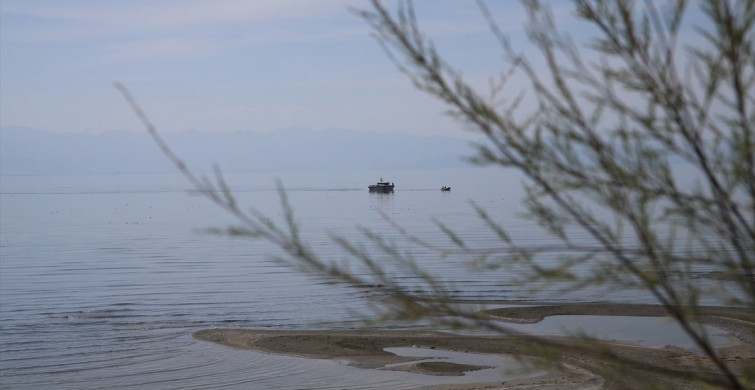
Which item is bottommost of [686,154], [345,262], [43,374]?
[43,374]

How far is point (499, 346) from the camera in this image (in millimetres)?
18109

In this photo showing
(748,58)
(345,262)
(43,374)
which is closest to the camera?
(748,58)

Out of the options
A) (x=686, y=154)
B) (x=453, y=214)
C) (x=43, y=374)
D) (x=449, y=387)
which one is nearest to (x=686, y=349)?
(x=449, y=387)

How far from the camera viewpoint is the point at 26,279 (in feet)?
103

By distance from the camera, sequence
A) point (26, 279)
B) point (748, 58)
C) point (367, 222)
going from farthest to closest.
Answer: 1. point (367, 222)
2. point (26, 279)
3. point (748, 58)

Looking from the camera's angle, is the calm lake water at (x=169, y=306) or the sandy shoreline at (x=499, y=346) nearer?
the sandy shoreline at (x=499, y=346)

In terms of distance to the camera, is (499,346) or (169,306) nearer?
(499,346)

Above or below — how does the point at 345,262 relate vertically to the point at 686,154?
below

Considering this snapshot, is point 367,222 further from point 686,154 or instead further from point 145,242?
point 686,154

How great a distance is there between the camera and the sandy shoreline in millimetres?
15203

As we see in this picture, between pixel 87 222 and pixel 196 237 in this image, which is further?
pixel 87 222

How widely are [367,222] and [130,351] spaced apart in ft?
142

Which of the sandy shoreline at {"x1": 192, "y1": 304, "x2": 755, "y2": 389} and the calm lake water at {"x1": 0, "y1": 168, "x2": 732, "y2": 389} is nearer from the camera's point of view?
the sandy shoreline at {"x1": 192, "y1": 304, "x2": 755, "y2": 389}

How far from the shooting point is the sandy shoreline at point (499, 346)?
15203mm
